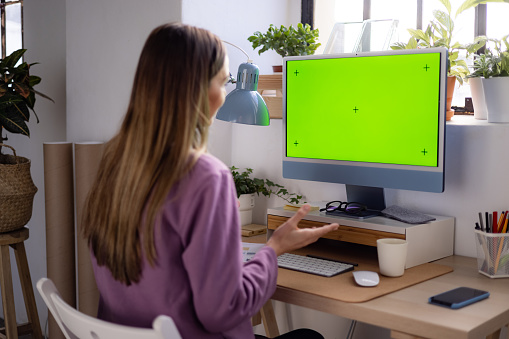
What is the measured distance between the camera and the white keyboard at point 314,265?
159 cm

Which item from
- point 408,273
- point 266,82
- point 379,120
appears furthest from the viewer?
point 266,82

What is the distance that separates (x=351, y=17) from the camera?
8.29ft

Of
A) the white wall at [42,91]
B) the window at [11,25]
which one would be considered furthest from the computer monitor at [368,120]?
the window at [11,25]

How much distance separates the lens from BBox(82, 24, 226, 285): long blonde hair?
1150 mm

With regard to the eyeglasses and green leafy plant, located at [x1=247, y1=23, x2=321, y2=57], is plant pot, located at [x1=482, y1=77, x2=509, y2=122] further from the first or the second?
green leafy plant, located at [x1=247, y1=23, x2=321, y2=57]

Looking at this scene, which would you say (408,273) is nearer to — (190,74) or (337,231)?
(337,231)

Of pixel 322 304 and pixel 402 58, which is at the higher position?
pixel 402 58

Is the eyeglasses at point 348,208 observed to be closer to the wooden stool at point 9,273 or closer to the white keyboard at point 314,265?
the white keyboard at point 314,265

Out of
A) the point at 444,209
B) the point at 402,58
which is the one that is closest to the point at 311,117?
the point at 402,58

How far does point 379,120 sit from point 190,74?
76 centimetres

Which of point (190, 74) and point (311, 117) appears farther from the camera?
point (311, 117)

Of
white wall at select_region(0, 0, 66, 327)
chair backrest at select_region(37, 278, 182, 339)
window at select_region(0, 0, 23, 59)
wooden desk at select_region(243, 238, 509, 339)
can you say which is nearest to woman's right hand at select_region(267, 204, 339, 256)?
wooden desk at select_region(243, 238, 509, 339)

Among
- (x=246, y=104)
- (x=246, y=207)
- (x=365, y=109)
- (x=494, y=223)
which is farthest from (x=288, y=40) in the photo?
(x=494, y=223)

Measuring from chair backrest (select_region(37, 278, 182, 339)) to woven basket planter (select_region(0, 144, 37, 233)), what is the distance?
124cm
